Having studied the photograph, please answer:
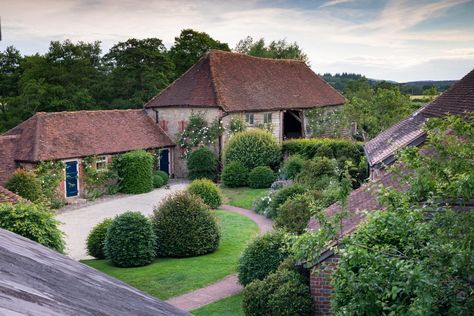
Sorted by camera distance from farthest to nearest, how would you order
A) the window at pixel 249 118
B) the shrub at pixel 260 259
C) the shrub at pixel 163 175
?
the window at pixel 249 118 < the shrub at pixel 163 175 < the shrub at pixel 260 259

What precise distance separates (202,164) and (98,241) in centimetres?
1631

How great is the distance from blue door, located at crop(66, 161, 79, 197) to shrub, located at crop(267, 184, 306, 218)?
11.8 meters

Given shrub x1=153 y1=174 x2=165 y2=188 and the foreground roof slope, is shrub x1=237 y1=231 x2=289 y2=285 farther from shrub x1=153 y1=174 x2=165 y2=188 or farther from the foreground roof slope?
shrub x1=153 y1=174 x2=165 y2=188

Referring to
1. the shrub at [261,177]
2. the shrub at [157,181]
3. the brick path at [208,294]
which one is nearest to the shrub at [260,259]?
the brick path at [208,294]

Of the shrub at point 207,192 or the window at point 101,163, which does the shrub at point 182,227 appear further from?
the window at point 101,163

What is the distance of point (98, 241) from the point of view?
763 inches

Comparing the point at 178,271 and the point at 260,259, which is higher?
the point at 260,259

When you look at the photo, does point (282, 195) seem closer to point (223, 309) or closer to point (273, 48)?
point (223, 309)

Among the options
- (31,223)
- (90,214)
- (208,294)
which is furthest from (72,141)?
(208,294)

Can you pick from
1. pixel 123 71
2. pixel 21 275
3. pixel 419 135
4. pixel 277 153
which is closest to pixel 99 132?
pixel 277 153

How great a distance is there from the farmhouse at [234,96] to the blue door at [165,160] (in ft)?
2.58

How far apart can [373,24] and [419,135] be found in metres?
3.70

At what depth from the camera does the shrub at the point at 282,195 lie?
23969mm

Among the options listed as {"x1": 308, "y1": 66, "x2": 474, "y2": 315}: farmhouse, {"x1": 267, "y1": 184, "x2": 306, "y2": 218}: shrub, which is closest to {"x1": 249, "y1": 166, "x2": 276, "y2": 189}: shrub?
{"x1": 267, "y1": 184, "x2": 306, "y2": 218}: shrub
